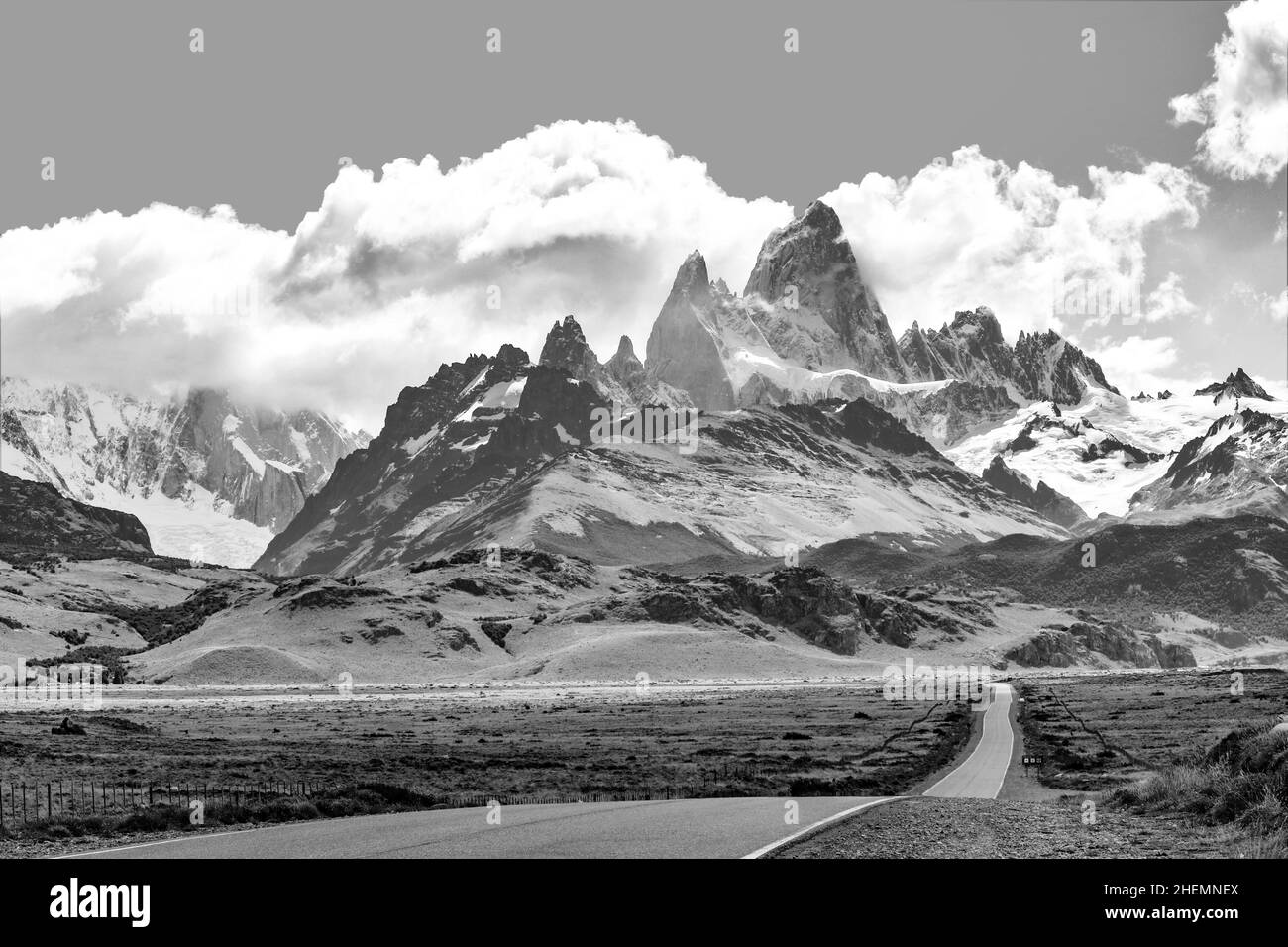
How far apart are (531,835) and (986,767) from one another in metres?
42.3

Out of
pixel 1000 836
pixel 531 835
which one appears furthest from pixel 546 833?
pixel 1000 836

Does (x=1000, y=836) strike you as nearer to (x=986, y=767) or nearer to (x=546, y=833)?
(x=546, y=833)

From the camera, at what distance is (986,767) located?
63375 millimetres

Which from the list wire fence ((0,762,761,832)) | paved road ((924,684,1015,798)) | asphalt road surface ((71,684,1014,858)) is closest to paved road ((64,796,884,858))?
asphalt road surface ((71,684,1014,858))

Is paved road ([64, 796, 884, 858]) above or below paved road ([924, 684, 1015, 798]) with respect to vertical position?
above

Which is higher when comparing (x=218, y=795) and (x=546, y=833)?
(x=546, y=833)

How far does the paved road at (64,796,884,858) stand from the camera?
76.1 feet

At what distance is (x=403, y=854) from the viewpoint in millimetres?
22891

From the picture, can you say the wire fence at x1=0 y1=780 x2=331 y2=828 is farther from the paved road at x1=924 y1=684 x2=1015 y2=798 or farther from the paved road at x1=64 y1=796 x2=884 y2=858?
the paved road at x1=924 y1=684 x2=1015 y2=798

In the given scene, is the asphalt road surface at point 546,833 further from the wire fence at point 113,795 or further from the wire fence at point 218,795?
the wire fence at point 113,795

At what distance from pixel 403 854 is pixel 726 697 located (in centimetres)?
13019

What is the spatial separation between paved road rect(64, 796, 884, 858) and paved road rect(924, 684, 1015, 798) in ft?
49.4

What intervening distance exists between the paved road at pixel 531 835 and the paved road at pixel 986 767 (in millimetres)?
15068
